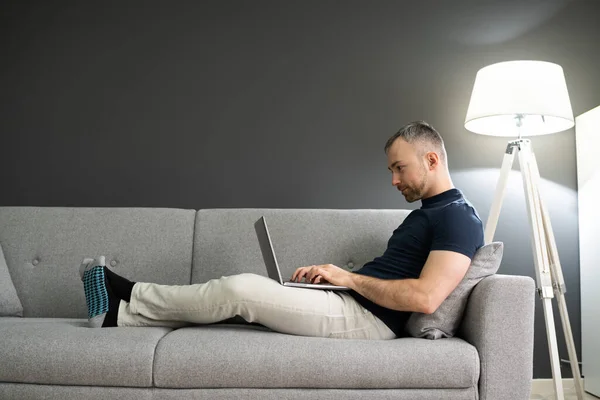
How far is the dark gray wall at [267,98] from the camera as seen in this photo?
341cm

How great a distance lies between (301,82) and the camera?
11.4ft

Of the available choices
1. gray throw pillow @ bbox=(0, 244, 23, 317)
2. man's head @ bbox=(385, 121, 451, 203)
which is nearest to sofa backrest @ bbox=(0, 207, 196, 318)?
gray throw pillow @ bbox=(0, 244, 23, 317)

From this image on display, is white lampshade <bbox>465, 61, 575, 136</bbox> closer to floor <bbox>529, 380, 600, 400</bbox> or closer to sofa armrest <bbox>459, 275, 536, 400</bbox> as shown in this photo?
sofa armrest <bbox>459, 275, 536, 400</bbox>

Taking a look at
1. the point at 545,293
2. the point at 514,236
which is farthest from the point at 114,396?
the point at 514,236

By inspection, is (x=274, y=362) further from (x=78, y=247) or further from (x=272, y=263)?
(x=78, y=247)

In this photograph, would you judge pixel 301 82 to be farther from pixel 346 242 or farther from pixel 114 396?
pixel 114 396

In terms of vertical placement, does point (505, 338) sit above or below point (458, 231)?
below

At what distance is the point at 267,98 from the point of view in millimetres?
3477

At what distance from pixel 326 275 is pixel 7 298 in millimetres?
1374

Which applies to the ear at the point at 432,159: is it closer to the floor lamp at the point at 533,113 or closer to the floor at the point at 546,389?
the floor lamp at the point at 533,113

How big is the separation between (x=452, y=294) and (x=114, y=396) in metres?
1.14

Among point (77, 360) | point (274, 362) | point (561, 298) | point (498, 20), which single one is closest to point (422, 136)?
point (274, 362)

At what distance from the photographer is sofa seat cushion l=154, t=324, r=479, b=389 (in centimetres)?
195

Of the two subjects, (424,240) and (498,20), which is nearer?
(424,240)
